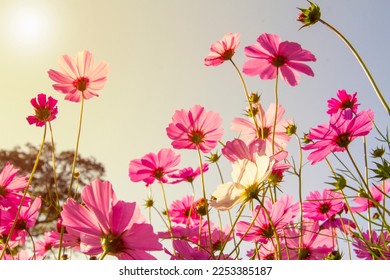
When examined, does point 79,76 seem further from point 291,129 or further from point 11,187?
point 291,129

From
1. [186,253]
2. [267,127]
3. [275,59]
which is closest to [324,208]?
[267,127]

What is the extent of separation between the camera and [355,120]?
630 millimetres

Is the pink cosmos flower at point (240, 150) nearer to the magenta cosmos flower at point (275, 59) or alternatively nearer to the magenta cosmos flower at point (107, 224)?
the magenta cosmos flower at point (107, 224)

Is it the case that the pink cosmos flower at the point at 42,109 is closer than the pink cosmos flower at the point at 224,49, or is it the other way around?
the pink cosmos flower at the point at 42,109

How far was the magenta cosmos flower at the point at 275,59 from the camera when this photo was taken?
28.4 inches

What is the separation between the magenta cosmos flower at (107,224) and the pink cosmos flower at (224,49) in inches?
22.0

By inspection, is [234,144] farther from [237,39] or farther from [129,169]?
[237,39]

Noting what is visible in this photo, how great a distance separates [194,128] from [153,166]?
0.11 meters

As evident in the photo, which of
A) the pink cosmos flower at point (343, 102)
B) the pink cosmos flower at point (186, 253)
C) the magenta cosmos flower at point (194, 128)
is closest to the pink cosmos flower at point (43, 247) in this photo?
the magenta cosmos flower at point (194, 128)

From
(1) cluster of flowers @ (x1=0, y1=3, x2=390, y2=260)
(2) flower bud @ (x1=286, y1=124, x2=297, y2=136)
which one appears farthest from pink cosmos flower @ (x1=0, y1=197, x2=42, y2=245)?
(2) flower bud @ (x1=286, y1=124, x2=297, y2=136)

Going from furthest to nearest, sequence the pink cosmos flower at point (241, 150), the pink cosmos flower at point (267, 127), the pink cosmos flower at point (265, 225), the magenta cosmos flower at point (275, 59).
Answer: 1. the pink cosmos flower at point (267, 127)
2. the magenta cosmos flower at point (275, 59)
3. the pink cosmos flower at point (265, 225)
4. the pink cosmos flower at point (241, 150)

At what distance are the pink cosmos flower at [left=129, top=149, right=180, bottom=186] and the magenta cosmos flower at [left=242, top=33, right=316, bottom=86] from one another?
19cm

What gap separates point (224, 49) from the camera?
89 centimetres
